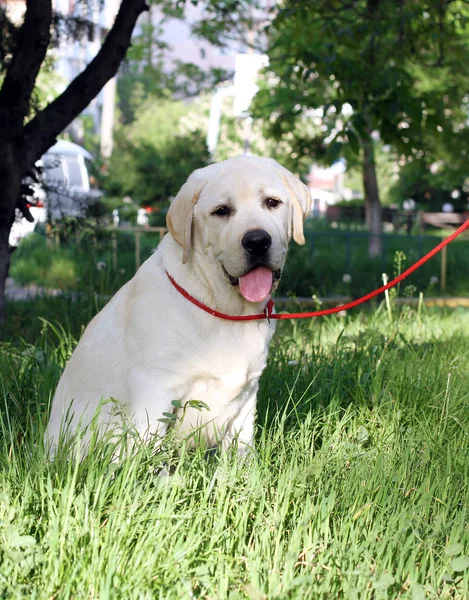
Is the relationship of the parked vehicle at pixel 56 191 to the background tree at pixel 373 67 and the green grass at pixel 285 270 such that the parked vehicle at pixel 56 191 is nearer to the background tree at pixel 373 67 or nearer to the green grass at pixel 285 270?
the green grass at pixel 285 270

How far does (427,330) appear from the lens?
6.44m

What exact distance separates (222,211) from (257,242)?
22 cm

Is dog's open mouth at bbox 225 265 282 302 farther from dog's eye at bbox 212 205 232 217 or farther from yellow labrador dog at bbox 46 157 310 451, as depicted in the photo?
dog's eye at bbox 212 205 232 217

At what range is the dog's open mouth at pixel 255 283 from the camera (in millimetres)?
3197

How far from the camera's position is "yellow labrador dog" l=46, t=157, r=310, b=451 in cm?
313

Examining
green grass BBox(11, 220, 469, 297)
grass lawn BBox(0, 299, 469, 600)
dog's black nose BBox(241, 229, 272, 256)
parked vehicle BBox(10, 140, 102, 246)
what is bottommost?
grass lawn BBox(0, 299, 469, 600)

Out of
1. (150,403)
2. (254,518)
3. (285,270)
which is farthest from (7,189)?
(285,270)

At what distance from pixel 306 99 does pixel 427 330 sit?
19.6 ft

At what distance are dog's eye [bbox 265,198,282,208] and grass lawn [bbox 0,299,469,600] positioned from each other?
3.11 ft

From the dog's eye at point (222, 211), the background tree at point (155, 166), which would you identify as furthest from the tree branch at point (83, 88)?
the background tree at point (155, 166)

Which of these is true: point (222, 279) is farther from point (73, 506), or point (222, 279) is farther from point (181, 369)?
point (73, 506)

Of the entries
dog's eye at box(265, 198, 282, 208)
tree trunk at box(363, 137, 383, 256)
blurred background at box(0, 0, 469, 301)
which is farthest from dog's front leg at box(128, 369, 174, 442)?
tree trunk at box(363, 137, 383, 256)

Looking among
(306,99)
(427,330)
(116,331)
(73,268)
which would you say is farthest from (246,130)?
(116,331)

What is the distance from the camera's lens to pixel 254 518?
2.86m
